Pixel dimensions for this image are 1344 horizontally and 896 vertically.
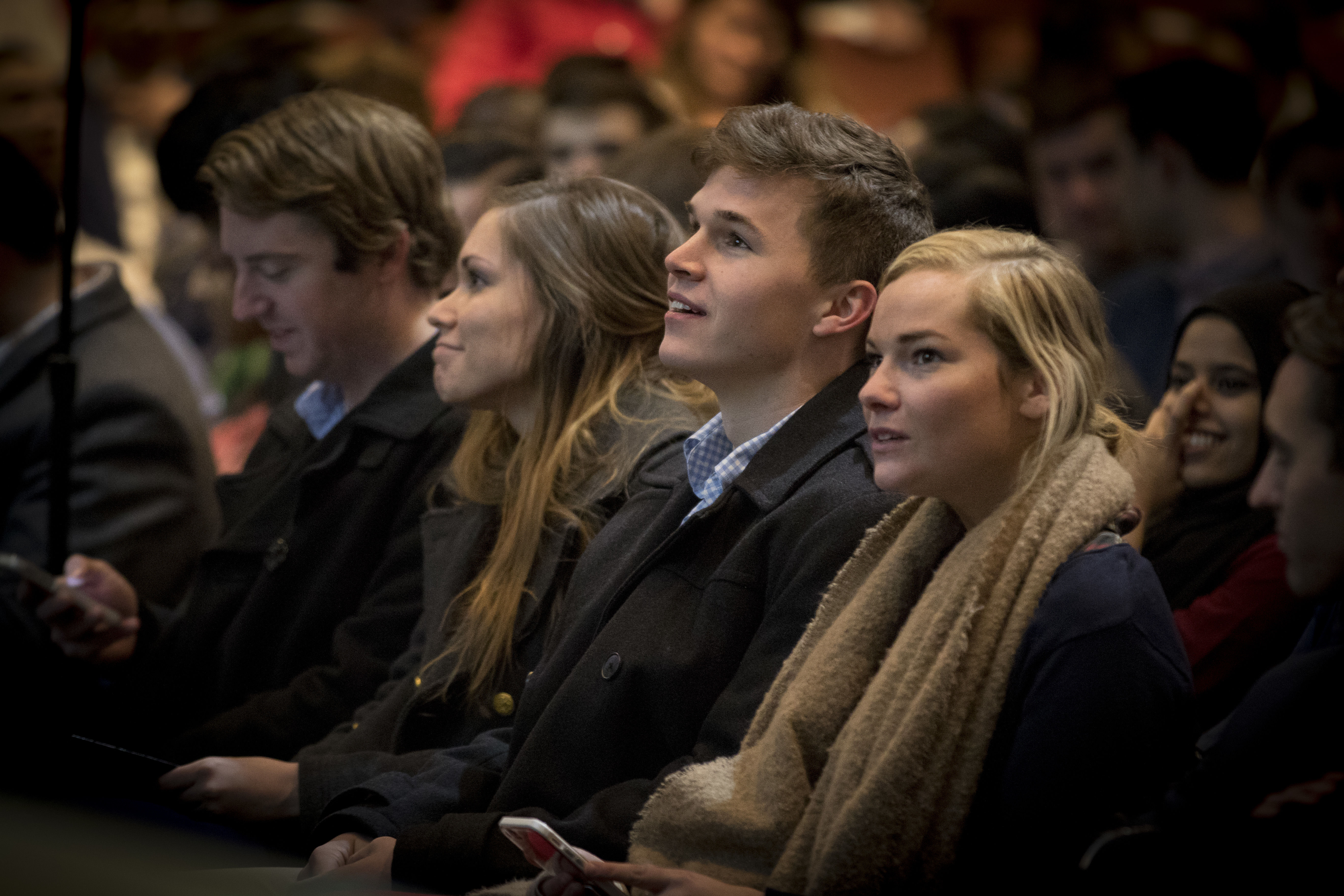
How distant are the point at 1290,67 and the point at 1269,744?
3957 millimetres

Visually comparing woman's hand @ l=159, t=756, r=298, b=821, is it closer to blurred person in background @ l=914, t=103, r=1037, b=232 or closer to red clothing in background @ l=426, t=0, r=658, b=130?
blurred person in background @ l=914, t=103, r=1037, b=232

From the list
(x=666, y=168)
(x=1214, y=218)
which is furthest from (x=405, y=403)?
(x=1214, y=218)

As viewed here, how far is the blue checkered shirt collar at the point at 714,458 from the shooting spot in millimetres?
1864

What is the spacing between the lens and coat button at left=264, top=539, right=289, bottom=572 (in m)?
2.57

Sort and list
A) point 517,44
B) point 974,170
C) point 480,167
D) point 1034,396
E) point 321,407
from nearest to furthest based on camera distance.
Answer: point 1034,396, point 321,407, point 974,170, point 480,167, point 517,44

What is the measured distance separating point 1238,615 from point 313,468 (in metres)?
1.59

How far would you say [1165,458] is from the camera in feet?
6.38

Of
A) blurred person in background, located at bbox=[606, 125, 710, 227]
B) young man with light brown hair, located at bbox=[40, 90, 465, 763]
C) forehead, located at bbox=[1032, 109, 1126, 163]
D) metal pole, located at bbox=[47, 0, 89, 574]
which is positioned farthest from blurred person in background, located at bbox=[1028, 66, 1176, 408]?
metal pole, located at bbox=[47, 0, 89, 574]

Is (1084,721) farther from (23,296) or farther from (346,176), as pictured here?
(23,296)

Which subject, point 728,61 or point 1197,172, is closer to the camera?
point 1197,172

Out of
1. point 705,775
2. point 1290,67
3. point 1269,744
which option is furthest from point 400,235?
point 1290,67

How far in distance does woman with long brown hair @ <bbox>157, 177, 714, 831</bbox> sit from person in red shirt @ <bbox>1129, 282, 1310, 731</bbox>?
688mm

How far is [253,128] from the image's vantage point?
276cm

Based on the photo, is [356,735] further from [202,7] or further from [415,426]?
[202,7]
